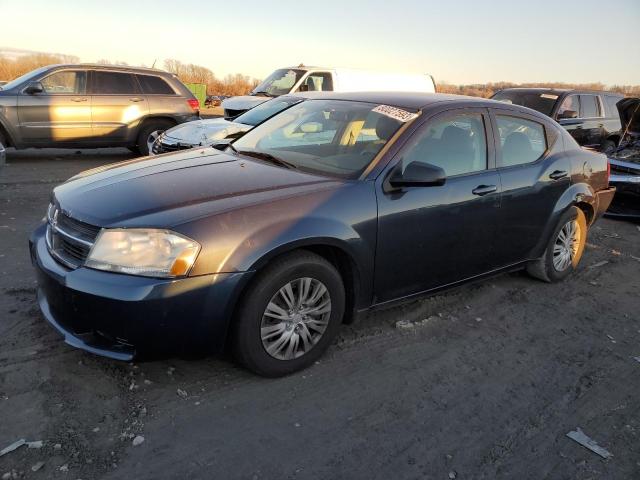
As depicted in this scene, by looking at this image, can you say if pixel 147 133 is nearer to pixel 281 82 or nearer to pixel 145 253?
pixel 281 82

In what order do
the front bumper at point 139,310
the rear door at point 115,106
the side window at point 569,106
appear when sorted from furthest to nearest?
the side window at point 569,106 < the rear door at point 115,106 < the front bumper at point 139,310

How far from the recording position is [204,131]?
819 centimetres

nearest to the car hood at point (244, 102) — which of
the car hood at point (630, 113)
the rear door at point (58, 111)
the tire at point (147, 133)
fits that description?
the tire at point (147, 133)

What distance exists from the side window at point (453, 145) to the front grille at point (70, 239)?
1966mm

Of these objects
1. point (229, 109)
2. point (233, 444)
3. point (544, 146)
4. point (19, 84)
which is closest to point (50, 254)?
point (233, 444)

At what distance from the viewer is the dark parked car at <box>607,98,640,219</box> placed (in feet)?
25.4

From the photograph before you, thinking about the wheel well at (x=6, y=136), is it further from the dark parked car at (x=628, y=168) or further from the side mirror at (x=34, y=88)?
the dark parked car at (x=628, y=168)

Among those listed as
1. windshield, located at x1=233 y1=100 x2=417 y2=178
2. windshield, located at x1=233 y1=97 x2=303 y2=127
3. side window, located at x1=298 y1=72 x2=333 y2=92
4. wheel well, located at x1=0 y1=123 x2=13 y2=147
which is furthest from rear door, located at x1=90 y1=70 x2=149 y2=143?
windshield, located at x1=233 y1=100 x2=417 y2=178

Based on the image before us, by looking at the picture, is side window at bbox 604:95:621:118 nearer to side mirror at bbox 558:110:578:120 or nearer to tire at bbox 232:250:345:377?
side mirror at bbox 558:110:578:120

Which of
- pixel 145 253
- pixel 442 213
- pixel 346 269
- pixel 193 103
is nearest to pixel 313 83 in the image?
pixel 193 103

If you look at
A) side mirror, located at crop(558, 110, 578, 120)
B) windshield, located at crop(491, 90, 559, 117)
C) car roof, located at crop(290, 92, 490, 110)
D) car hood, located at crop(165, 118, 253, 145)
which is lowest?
car hood, located at crop(165, 118, 253, 145)

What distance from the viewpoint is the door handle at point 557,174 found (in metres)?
4.49

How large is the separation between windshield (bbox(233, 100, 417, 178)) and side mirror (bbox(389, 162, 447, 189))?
0.71 ft

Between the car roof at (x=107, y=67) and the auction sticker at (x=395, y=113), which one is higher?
the car roof at (x=107, y=67)
